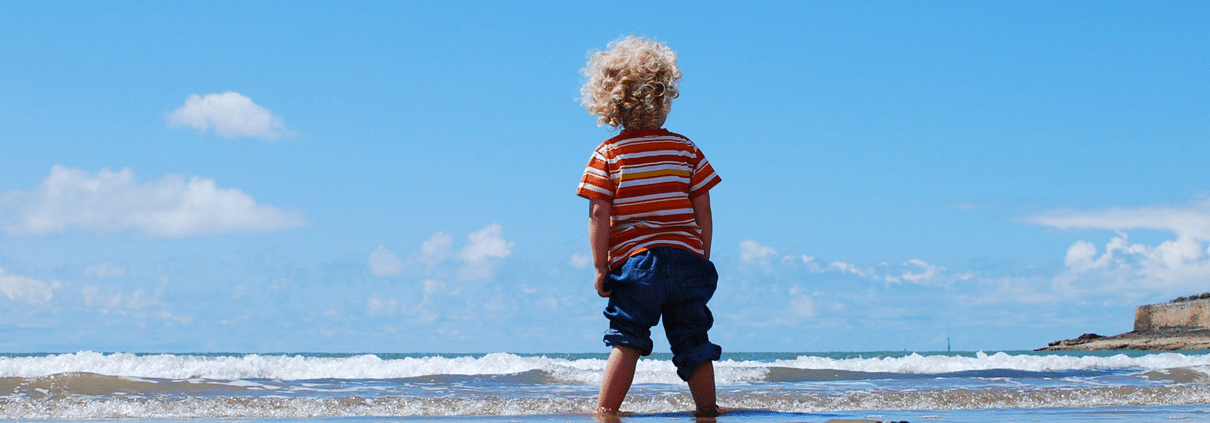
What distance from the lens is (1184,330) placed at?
49.6m

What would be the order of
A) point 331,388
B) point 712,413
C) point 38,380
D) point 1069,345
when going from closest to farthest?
point 712,413 < point 38,380 < point 331,388 < point 1069,345

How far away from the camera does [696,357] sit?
3.36m

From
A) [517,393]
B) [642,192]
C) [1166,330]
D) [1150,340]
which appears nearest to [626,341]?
[642,192]

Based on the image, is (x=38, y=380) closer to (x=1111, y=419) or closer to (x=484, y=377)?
(x=484, y=377)

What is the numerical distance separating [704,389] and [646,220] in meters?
0.72

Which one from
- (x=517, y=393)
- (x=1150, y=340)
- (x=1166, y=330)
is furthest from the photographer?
(x=1166, y=330)

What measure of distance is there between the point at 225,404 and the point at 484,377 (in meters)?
5.17

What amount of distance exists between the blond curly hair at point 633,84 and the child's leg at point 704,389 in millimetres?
950

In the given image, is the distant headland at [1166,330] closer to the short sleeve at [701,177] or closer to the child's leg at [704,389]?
the child's leg at [704,389]

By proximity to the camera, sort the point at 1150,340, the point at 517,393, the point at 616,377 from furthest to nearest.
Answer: the point at 1150,340, the point at 517,393, the point at 616,377

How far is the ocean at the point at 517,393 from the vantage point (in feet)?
14.4

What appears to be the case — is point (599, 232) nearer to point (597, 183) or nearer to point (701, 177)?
point (597, 183)

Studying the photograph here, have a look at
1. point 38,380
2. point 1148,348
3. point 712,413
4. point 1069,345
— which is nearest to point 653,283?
point 712,413

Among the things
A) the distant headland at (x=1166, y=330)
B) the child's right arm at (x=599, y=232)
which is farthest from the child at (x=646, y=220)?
the distant headland at (x=1166, y=330)
